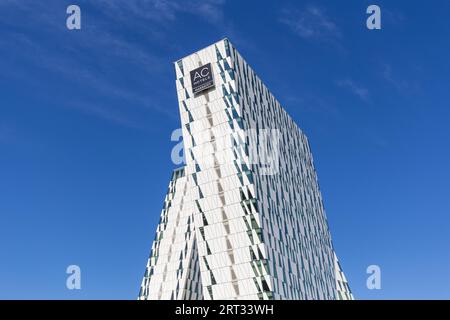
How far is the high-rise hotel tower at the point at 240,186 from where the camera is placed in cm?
6694

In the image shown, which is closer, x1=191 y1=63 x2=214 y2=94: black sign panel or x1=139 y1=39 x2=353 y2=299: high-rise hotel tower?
x1=139 y1=39 x2=353 y2=299: high-rise hotel tower

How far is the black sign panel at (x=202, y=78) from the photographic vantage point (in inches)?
2975

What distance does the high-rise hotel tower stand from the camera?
2635 inches

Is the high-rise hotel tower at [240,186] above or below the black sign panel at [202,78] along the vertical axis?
below

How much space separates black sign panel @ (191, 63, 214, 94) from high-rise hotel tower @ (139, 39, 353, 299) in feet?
0.59

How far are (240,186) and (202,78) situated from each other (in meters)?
20.2

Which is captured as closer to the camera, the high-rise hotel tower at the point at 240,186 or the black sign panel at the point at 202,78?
the high-rise hotel tower at the point at 240,186

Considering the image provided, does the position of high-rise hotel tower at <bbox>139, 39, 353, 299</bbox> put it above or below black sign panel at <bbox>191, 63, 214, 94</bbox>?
below

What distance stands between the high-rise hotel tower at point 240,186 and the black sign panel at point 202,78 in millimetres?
181

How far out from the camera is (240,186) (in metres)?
69.5

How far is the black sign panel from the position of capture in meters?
75.6
